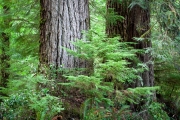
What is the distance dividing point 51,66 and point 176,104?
3.56 meters

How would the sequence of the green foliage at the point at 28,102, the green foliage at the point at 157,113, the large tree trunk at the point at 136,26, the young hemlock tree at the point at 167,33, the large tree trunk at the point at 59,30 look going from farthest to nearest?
the large tree trunk at the point at 136,26 < the green foliage at the point at 157,113 < the large tree trunk at the point at 59,30 < the young hemlock tree at the point at 167,33 < the green foliage at the point at 28,102

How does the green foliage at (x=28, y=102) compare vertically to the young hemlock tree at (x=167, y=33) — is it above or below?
below

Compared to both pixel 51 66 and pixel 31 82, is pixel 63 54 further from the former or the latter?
pixel 31 82

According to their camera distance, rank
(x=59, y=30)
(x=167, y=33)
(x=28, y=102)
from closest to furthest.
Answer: (x=28, y=102), (x=59, y=30), (x=167, y=33)

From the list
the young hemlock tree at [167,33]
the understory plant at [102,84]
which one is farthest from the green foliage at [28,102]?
the young hemlock tree at [167,33]

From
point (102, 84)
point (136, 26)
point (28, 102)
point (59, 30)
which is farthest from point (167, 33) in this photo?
point (28, 102)

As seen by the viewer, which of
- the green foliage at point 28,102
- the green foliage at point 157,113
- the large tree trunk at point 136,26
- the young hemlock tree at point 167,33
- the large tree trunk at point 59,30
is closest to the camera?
the green foliage at point 28,102

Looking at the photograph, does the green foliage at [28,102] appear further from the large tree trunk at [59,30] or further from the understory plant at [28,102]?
the large tree trunk at [59,30]

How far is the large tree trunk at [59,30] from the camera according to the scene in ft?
16.8

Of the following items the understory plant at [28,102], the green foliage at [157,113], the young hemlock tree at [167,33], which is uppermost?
the young hemlock tree at [167,33]

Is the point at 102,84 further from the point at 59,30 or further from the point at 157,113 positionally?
the point at 157,113

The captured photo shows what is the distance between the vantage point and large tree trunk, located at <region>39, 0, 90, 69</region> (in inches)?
201

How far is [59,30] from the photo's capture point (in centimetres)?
517

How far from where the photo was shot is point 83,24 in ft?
17.7
